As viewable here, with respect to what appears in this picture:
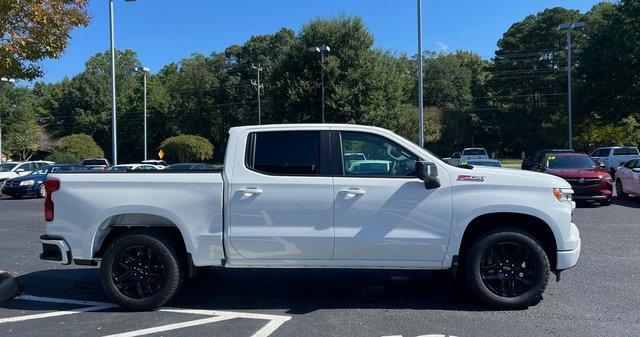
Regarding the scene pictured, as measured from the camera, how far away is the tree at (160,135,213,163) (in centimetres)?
5834

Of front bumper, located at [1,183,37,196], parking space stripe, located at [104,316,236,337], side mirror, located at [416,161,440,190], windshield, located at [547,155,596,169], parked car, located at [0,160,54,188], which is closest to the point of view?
parking space stripe, located at [104,316,236,337]

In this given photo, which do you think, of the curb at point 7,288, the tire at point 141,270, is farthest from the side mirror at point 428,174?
the curb at point 7,288

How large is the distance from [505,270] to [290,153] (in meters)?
2.67

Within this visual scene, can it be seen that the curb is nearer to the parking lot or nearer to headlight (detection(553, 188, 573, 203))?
the parking lot

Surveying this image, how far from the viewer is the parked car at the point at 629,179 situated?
677 inches

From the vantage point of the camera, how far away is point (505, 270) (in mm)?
6090

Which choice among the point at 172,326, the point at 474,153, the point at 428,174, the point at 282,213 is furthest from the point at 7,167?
the point at 428,174

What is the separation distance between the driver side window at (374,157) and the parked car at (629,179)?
45.7 ft

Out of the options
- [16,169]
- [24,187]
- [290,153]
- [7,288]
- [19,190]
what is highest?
[290,153]

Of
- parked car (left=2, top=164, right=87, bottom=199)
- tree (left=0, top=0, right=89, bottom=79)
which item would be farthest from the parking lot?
parked car (left=2, top=164, right=87, bottom=199)

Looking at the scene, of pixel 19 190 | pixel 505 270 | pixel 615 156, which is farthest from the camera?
pixel 615 156

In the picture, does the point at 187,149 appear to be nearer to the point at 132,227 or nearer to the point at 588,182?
the point at 588,182

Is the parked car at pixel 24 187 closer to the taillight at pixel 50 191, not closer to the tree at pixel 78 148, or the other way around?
the taillight at pixel 50 191

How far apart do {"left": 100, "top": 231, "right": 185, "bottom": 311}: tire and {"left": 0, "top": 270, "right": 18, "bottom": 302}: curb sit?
1.55 meters
